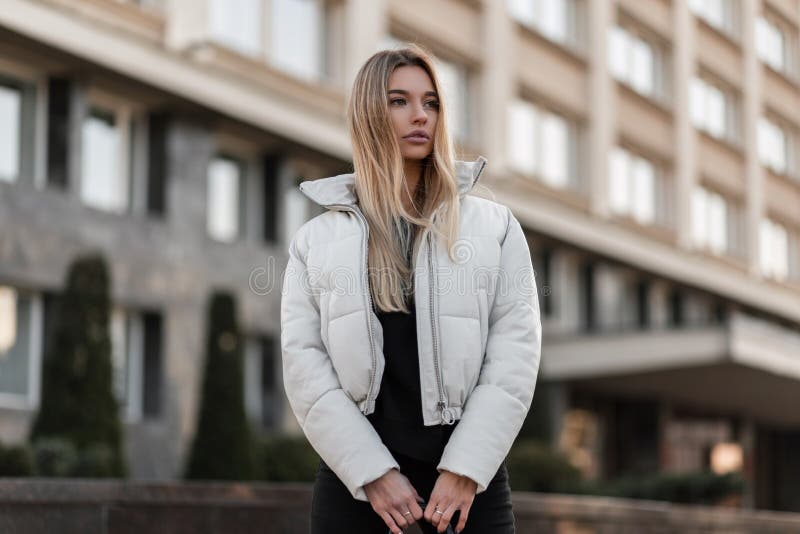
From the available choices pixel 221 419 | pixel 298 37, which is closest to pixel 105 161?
pixel 221 419

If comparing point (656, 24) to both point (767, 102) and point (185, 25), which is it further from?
point (185, 25)

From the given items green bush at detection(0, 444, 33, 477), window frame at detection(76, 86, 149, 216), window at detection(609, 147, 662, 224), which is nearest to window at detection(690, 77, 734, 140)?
window at detection(609, 147, 662, 224)

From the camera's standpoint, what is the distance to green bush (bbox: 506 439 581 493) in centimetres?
1817

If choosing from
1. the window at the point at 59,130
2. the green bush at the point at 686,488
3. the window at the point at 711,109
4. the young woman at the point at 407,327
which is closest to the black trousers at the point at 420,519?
the young woman at the point at 407,327

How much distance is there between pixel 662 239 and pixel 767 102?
336 inches

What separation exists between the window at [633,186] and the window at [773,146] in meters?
5.82

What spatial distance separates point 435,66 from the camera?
3.51 m

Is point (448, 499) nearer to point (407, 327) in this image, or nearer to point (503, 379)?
point (503, 379)

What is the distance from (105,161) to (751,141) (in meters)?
20.9

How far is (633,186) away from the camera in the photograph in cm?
2867

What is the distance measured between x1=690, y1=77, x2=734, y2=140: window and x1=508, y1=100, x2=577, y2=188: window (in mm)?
5470

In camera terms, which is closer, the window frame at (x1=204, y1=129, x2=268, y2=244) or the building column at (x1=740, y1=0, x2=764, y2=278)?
the window frame at (x1=204, y1=129, x2=268, y2=244)

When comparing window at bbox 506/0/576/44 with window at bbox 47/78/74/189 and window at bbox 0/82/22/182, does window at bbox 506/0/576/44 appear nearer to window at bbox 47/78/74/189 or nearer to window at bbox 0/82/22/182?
window at bbox 47/78/74/189

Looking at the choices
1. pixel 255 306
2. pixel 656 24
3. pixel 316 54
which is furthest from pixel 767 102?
pixel 255 306
